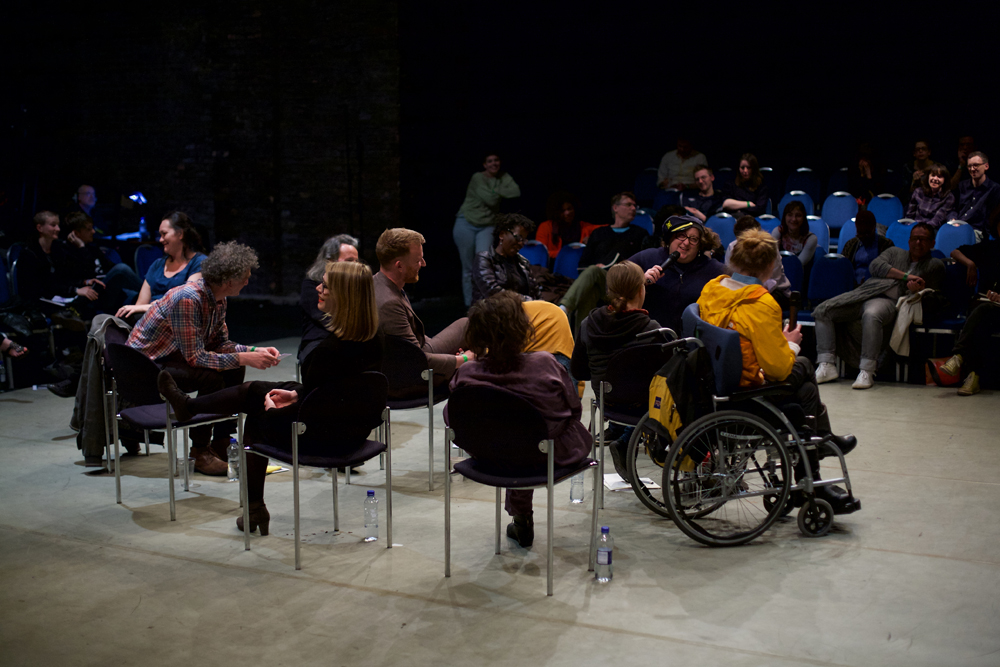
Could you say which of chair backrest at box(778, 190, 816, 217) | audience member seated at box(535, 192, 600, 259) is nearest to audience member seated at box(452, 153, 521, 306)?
audience member seated at box(535, 192, 600, 259)

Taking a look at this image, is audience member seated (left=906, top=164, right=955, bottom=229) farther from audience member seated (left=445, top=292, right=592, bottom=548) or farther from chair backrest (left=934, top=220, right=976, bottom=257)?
audience member seated (left=445, top=292, right=592, bottom=548)

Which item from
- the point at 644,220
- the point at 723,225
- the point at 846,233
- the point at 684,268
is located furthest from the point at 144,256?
the point at 846,233

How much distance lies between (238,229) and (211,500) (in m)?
6.56

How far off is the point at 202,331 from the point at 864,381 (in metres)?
4.54

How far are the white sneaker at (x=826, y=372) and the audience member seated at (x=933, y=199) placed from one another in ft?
5.65

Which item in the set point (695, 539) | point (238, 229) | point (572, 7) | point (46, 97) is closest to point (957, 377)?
point (695, 539)

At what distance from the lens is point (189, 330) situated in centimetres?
432

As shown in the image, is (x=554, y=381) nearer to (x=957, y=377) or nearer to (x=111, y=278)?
(x=957, y=377)

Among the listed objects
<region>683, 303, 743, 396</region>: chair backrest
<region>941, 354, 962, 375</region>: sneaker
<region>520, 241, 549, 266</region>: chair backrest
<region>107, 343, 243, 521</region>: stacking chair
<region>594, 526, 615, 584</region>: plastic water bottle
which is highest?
<region>520, 241, 549, 266</region>: chair backrest

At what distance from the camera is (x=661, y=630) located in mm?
3055

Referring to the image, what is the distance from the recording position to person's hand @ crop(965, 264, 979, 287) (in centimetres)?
677

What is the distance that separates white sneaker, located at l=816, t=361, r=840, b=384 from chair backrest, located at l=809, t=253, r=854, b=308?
2.09 ft

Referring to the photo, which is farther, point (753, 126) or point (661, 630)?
point (753, 126)

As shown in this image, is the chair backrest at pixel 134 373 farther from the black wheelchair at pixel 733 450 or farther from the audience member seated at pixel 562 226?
the audience member seated at pixel 562 226
